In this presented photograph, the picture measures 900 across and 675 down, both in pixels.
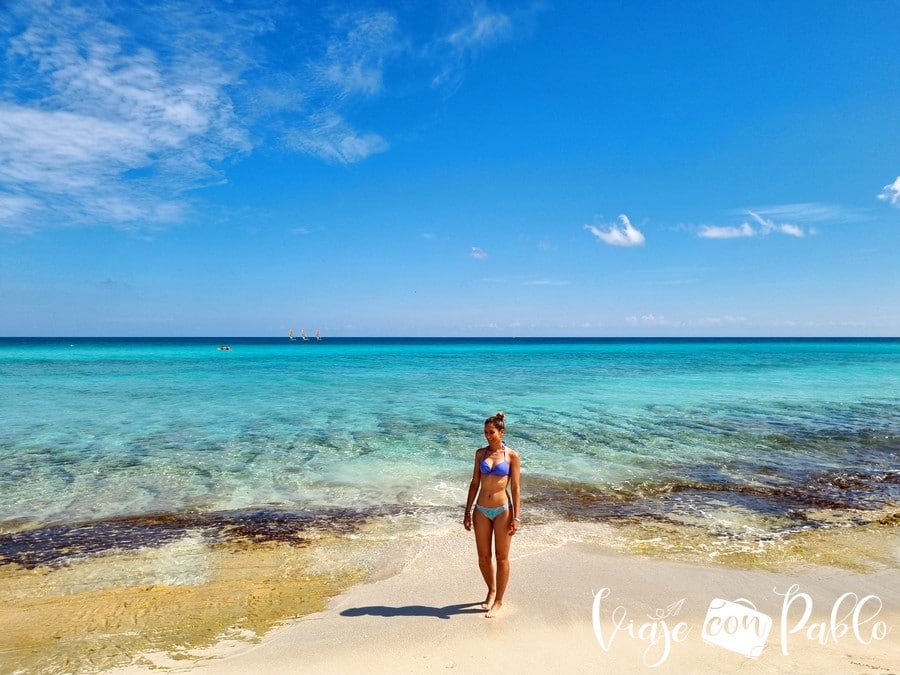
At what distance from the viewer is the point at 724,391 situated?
2766cm

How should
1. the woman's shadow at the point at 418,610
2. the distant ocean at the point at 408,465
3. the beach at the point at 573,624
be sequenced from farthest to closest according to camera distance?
1. the distant ocean at the point at 408,465
2. the woman's shadow at the point at 418,610
3. the beach at the point at 573,624

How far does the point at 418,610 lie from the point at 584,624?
5.57 feet

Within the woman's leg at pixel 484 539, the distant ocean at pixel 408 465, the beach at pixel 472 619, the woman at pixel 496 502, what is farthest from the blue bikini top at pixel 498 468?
the distant ocean at pixel 408 465

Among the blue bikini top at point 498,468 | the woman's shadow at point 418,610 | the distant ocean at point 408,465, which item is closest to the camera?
the blue bikini top at point 498,468

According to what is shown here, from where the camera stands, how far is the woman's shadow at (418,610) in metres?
5.40

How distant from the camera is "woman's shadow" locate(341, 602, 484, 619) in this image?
17.7 feet

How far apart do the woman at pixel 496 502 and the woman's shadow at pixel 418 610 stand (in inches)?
8.4

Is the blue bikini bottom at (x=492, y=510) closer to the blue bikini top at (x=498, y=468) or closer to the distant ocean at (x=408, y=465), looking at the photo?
the blue bikini top at (x=498, y=468)

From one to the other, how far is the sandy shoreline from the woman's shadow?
20mm

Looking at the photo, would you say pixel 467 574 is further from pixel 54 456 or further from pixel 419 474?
pixel 54 456

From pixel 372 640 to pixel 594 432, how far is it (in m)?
12.3

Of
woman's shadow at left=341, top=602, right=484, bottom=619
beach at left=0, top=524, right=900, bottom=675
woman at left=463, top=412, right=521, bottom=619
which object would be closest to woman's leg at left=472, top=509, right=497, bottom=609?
woman at left=463, top=412, right=521, bottom=619

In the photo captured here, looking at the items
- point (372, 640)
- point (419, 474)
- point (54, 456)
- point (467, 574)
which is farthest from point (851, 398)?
point (54, 456)

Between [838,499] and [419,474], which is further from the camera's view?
[419,474]
